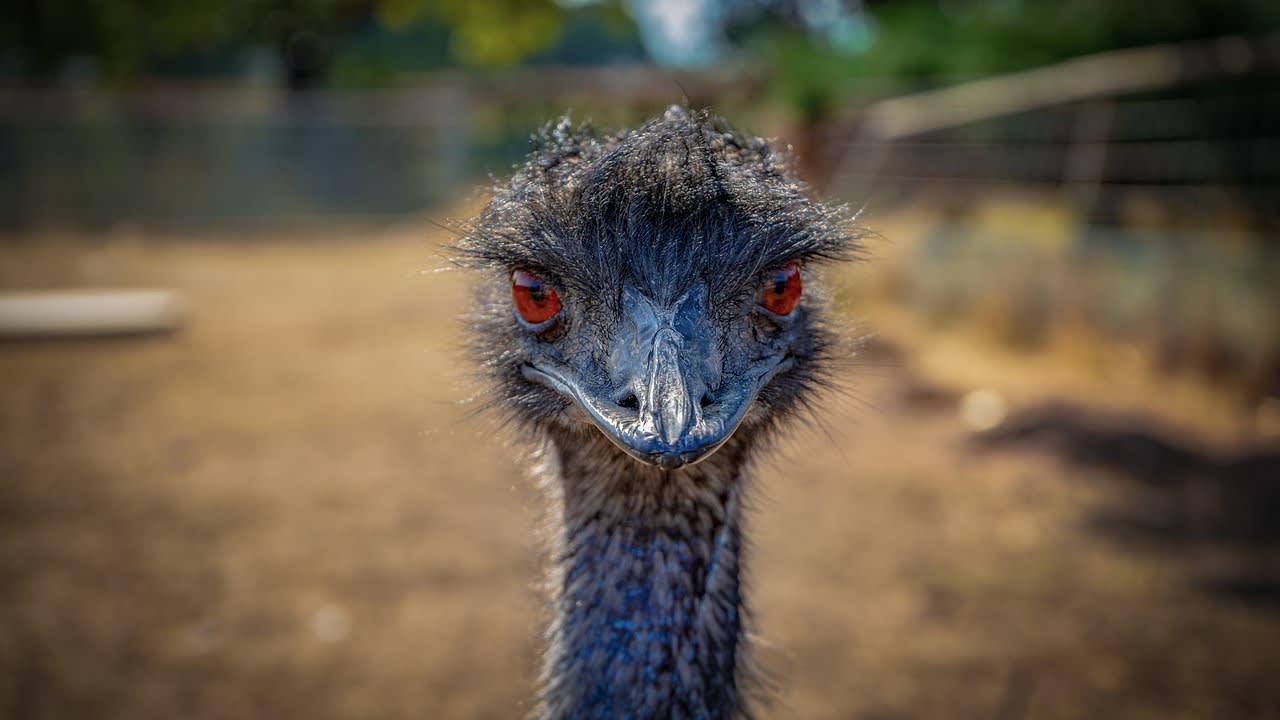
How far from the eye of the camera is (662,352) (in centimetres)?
134

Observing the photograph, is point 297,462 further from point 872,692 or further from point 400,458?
point 872,692

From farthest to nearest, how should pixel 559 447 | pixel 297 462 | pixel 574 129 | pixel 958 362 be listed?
1. pixel 958 362
2. pixel 297 462
3. pixel 574 129
4. pixel 559 447

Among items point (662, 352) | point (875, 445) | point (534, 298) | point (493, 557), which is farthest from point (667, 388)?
point (875, 445)

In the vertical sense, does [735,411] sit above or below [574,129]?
below

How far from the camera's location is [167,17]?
1445 centimetres

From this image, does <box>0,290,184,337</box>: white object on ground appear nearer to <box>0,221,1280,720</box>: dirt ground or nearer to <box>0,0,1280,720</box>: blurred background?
<box>0,0,1280,720</box>: blurred background

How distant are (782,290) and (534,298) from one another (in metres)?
0.42

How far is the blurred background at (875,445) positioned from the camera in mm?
3197

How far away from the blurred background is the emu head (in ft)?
0.91

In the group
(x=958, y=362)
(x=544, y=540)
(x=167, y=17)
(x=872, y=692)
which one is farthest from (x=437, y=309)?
(x=167, y=17)

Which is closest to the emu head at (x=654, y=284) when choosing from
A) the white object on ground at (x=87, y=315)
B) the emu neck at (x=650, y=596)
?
the emu neck at (x=650, y=596)

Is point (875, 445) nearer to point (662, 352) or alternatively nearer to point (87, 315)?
point (662, 352)

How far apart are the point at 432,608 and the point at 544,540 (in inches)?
70.7

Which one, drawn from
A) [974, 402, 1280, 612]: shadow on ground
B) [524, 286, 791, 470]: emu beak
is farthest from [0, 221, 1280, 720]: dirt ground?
[524, 286, 791, 470]: emu beak
